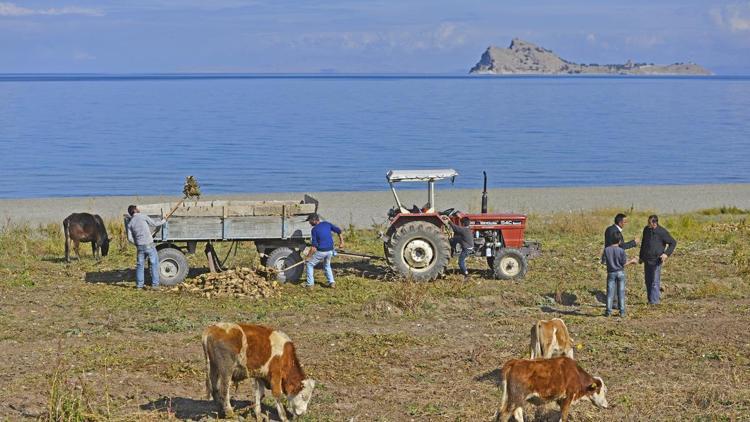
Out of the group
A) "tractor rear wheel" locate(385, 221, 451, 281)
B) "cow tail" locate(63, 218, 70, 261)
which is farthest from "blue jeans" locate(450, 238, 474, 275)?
"cow tail" locate(63, 218, 70, 261)

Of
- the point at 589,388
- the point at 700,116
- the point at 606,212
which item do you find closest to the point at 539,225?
the point at 606,212

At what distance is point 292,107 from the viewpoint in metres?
110

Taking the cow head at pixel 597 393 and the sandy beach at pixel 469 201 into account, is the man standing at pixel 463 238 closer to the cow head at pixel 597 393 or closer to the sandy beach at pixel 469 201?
the cow head at pixel 597 393

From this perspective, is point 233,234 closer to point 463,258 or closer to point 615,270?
point 463,258

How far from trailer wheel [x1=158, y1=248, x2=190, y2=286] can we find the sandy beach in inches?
453

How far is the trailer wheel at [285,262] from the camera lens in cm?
1812

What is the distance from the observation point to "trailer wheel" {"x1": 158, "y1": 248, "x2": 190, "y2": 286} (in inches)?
709

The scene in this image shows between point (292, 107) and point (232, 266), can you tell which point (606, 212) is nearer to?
point (232, 266)

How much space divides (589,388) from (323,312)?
A: 6452 mm

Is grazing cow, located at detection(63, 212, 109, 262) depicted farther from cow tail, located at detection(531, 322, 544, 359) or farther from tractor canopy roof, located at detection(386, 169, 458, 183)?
cow tail, located at detection(531, 322, 544, 359)

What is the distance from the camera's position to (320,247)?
697 inches

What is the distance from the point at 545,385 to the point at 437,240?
8.24 meters

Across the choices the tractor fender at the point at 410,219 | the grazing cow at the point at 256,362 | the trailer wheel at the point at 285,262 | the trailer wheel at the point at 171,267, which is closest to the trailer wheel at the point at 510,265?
the tractor fender at the point at 410,219

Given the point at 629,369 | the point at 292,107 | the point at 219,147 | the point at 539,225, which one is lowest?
the point at 629,369
